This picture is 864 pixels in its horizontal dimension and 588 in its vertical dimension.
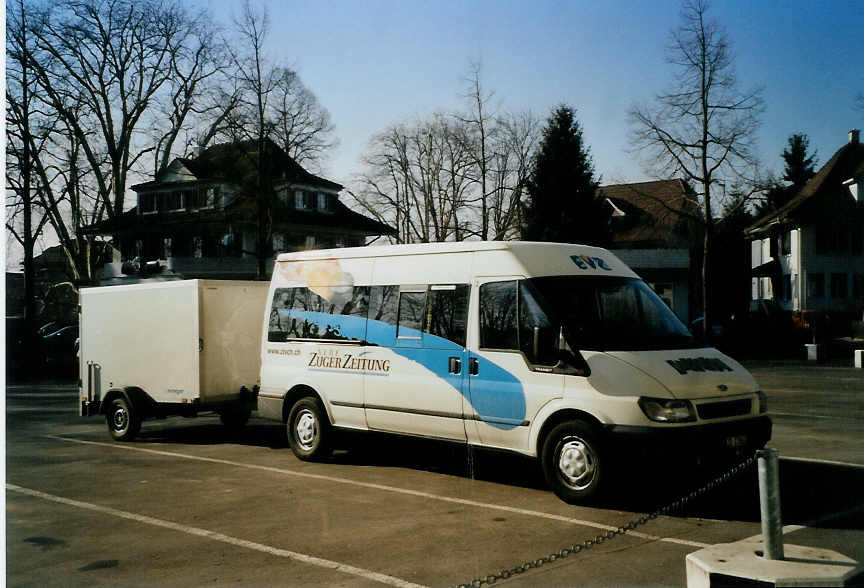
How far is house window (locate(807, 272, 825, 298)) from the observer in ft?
99.3

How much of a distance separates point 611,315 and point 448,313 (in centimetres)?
178

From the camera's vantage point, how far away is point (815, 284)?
32.7 metres

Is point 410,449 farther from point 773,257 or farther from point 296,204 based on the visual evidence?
point 773,257

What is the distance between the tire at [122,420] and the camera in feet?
42.6

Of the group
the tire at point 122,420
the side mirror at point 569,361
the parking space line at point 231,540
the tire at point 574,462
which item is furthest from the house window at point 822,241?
the parking space line at point 231,540

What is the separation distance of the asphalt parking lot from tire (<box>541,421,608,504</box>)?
175 mm

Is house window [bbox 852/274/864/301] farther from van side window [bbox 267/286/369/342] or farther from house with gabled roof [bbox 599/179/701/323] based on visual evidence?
van side window [bbox 267/286/369/342]

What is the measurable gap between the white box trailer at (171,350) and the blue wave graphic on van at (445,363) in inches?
97.2

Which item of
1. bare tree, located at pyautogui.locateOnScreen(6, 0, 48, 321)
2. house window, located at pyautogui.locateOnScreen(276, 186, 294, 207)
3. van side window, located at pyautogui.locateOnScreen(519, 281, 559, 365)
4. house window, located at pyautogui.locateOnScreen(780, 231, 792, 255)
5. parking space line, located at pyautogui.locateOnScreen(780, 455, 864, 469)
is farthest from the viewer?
house window, located at pyautogui.locateOnScreen(780, 231, 792, 255)

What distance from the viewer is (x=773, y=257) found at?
4100 cm

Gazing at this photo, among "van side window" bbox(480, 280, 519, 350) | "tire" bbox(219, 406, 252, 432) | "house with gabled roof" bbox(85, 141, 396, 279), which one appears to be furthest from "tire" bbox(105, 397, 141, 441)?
"house with gabled roof" bbox(85, 141, 396, 279)

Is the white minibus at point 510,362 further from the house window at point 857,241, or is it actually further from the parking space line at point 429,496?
the house window at point 857,241

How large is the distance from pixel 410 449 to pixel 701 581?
7.16 meters

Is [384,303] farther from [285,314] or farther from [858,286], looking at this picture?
[858,286]
